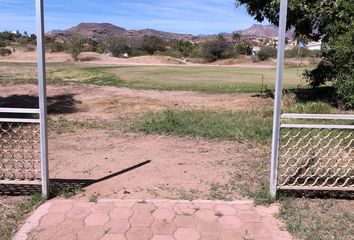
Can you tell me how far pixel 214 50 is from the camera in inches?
2101

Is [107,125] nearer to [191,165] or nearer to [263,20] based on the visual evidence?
[191,165]

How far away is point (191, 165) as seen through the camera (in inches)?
242

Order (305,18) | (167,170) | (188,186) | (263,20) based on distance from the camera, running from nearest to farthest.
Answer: (188,186) < (167,170) < (305,18) < (263,20)

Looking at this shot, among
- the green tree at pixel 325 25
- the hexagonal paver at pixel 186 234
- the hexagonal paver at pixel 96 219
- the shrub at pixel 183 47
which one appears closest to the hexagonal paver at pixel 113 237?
the hexagonal paver at pixel 96 219

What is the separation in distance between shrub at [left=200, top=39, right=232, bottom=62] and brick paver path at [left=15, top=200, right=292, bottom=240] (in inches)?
1871

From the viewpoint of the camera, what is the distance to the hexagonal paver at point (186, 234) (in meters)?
3.97

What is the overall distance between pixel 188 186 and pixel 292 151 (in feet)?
6.93

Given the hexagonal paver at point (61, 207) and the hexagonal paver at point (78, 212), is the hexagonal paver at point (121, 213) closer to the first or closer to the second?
the hexagonal paver at point (78, 212)

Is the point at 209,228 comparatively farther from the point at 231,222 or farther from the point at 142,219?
the point at 142,219

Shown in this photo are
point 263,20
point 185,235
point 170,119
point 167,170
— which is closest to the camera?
point 185,235

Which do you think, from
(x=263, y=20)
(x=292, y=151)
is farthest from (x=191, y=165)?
(x=263, y=20)

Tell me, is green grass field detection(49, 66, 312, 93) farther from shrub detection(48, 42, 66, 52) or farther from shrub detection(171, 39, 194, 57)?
shrub detection(171, 39, 194, 57)

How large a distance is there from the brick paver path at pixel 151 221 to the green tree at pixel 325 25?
622 cm

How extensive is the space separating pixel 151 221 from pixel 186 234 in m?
0.39
